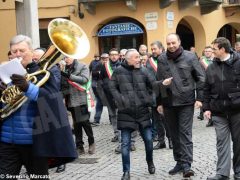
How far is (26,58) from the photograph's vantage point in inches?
174

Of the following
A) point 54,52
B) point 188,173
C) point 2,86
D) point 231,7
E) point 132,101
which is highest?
point 231,7

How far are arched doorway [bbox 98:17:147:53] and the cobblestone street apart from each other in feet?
35.5

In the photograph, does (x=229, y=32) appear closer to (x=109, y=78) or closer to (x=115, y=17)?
(x=115, y=17)

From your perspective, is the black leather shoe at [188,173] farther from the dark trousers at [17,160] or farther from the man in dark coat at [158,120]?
the dark trousers at [17,160]

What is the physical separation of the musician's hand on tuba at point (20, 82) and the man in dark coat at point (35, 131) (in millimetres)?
104

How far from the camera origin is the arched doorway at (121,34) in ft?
67.0

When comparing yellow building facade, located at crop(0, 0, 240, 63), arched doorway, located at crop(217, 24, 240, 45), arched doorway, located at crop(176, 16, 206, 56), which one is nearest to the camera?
yellow building facade, located at crop(0, 0, 240, 63)

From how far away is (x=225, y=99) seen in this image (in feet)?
20.8

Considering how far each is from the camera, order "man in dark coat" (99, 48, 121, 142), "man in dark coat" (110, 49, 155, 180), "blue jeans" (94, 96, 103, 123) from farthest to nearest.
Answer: "blue jeans" (94, 96, 103, 123) → "man in dark coat" (99, 48, 121, 142) → "man in dark coat" (110, 49, 155, 180)

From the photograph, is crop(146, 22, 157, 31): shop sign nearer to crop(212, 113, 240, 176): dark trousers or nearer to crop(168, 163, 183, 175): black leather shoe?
crop(168, 163, 183, 175): black leather shoe

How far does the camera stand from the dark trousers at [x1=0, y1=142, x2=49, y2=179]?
435 centimetres

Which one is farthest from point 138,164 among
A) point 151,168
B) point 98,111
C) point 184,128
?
point 98,111

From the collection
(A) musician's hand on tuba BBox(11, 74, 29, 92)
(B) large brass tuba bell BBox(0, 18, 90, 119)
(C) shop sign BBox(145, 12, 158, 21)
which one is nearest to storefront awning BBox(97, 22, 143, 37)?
(C) shop sign BBox(145, 12, 158, 21)

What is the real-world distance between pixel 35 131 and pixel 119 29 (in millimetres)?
16480
